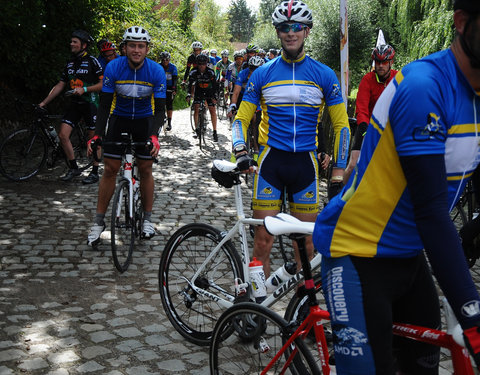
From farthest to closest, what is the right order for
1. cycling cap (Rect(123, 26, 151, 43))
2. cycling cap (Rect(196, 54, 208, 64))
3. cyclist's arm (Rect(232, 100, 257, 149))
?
cycling cap (Rect(196, 54, 208, 64)), cycling cap (Rect(123, 26, 151, 43)), cyclist's arm (Rect(232, 100, 257, 149))

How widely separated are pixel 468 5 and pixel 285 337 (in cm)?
166

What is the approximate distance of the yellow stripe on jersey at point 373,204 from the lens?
1.81 meters

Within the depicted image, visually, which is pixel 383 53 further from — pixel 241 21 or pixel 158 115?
pixel 241 21

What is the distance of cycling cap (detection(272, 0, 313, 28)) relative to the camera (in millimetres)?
4184

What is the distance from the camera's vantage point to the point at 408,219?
1891mm

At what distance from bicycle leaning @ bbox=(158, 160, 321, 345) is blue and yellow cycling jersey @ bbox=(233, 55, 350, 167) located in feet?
2.19

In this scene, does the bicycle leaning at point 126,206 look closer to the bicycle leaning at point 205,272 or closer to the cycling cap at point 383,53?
the bicycle leaning at point 205,272

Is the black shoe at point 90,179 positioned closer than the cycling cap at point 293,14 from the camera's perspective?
No

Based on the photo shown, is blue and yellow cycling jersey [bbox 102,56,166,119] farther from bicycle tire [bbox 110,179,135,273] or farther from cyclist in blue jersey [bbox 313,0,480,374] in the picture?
cyclist in blue jersey [bbox 313,0,480,374]

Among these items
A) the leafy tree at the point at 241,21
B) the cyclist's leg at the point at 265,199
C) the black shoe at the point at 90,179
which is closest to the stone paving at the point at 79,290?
the black shoe at the point at 90,179

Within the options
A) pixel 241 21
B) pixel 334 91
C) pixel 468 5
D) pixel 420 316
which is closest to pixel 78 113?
pixel 334 91

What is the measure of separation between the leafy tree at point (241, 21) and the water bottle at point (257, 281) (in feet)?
471

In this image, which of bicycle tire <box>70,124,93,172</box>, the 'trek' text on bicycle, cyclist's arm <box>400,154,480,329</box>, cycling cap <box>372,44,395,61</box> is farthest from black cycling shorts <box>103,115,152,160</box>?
cyclist's arm <box>400,154,480,329</box>

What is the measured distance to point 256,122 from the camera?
10820 millimetres
